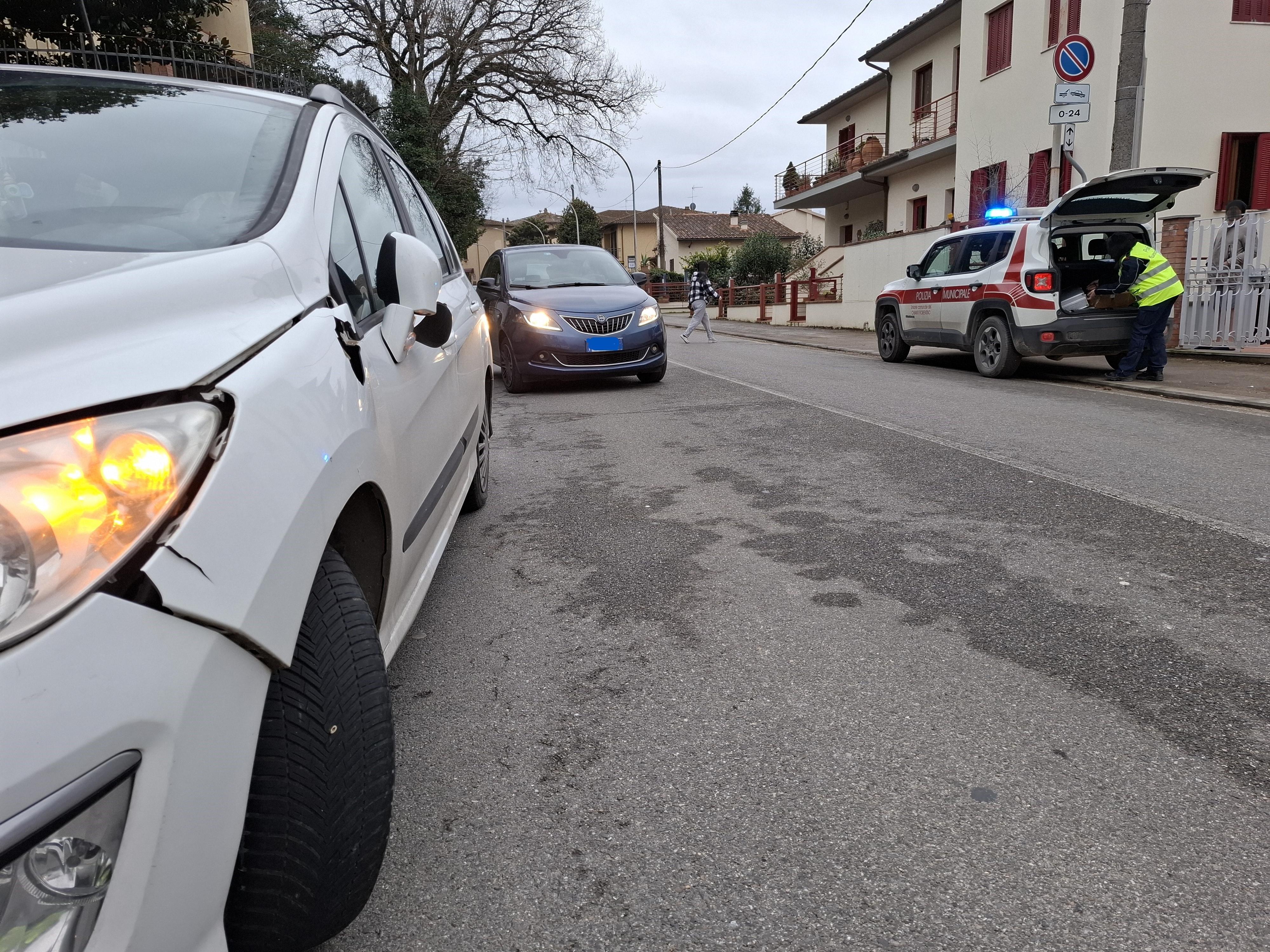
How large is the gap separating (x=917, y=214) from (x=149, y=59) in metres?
27.7

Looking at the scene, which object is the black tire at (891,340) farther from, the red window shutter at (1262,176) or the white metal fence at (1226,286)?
the red window shutter at (1262,176)

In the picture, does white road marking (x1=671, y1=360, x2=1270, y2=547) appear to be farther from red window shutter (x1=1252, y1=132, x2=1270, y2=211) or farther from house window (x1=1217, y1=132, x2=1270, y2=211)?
red window shutter (x1=1252, y1=132, x2=1270, y2=211)

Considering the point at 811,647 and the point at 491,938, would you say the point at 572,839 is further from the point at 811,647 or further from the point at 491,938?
the point at 811,647

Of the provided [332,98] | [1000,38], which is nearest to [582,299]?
[332,98]

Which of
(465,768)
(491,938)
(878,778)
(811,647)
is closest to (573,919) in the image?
(491,938)

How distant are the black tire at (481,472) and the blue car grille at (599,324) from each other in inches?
174

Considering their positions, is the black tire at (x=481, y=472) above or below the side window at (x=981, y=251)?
below

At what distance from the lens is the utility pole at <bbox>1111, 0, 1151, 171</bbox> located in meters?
10.7

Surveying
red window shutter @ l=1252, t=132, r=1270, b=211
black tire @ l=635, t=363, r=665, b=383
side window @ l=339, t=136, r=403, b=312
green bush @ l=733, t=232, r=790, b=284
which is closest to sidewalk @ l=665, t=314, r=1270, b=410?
black tire @ l=635, t=363, r=665, b=383

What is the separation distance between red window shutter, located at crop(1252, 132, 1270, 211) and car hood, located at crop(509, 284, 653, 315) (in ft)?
44.7

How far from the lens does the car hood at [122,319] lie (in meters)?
1.23

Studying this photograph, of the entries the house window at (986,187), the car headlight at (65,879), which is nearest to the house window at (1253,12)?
the house window at (986,187)

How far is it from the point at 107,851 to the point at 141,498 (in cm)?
42

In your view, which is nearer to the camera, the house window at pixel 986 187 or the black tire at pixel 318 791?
the black tire at pixel 318 791
